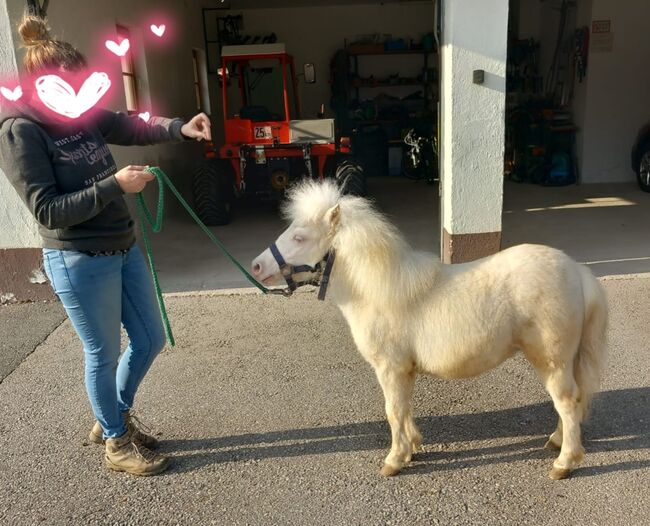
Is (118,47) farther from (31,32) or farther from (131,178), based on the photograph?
(131,178)

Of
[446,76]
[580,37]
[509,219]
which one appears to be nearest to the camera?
[446,76]

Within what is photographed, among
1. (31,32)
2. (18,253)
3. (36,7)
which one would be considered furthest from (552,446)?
(36,7)

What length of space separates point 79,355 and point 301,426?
6.37 ft

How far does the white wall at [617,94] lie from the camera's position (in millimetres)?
9297

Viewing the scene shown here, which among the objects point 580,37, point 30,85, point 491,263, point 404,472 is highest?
point 580,37

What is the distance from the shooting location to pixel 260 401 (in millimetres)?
3506

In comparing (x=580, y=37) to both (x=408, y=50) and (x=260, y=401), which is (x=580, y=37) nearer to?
(x=408, y=50)

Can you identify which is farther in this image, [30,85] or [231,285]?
[231,285]

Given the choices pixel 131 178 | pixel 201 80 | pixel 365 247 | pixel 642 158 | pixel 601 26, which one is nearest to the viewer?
pixel 131 178

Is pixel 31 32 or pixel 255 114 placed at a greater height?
pixel 31 32


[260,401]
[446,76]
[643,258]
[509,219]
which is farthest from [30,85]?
[509,219]

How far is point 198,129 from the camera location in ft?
9.71

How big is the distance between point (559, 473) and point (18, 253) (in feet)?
15.0

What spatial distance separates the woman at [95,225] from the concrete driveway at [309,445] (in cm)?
27
